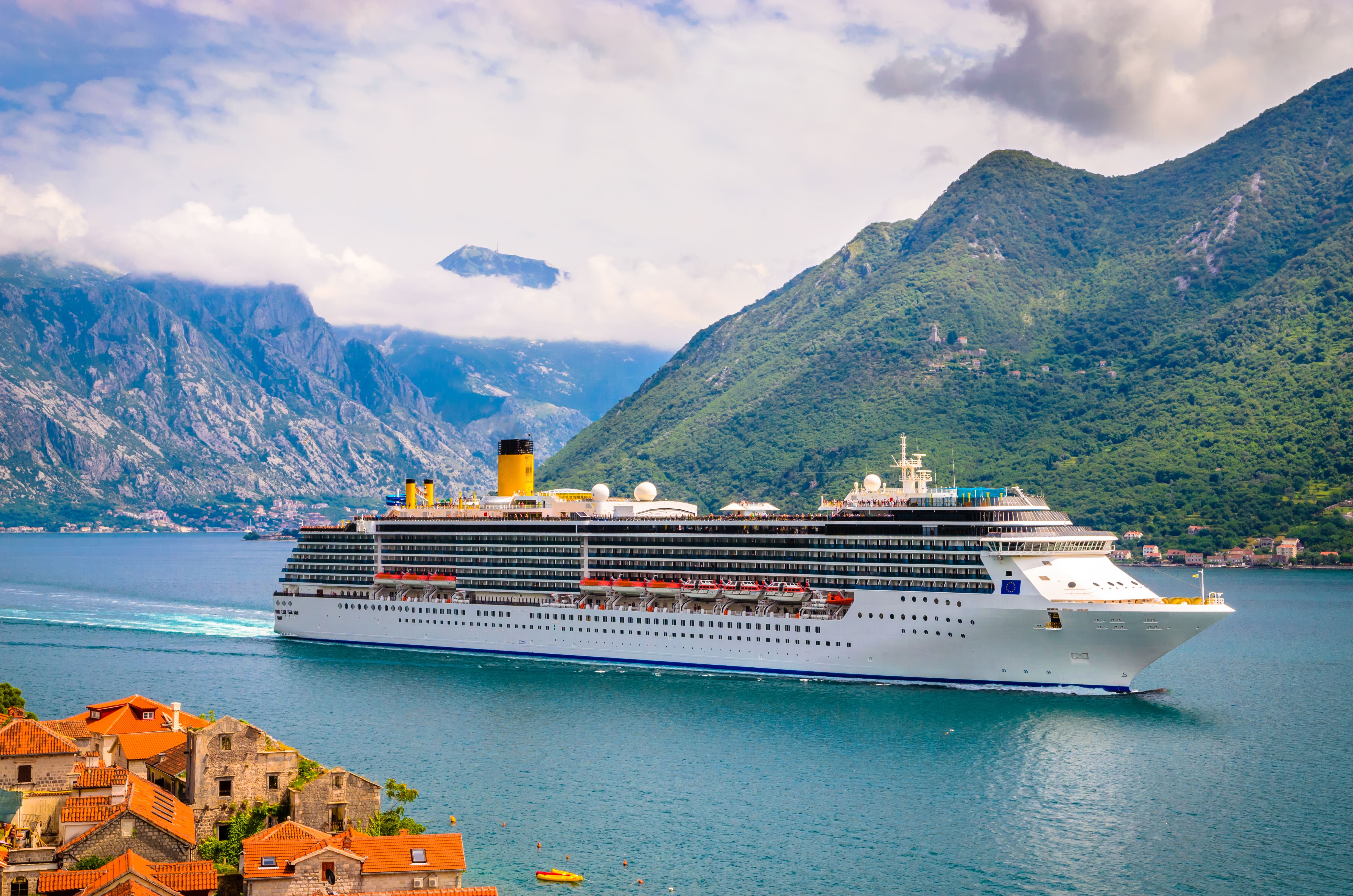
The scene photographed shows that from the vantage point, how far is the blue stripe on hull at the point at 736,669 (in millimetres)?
47719

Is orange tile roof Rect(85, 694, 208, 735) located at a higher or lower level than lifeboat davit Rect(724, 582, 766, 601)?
lower

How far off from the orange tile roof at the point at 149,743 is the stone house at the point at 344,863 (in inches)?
279

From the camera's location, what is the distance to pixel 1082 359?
15162cm

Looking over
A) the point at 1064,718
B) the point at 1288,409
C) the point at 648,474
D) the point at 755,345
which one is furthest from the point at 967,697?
the point at 755,345

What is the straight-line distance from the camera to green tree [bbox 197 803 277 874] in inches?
979

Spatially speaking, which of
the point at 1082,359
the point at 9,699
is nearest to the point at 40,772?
the point at 9,699

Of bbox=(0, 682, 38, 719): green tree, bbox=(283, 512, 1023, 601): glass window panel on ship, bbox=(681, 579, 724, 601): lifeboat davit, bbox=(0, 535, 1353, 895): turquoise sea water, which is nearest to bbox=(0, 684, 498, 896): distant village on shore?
bbox=(0, 535, 1353, 895): turquoise sea water

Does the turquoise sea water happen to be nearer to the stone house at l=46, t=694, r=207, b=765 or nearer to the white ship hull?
the white ship hull

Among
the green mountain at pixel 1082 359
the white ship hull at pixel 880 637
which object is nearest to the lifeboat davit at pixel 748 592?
the white ship hull at pixel 880 637

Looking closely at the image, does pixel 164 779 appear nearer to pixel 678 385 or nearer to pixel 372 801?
pixel 372 801

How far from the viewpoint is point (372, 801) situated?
1094 inches

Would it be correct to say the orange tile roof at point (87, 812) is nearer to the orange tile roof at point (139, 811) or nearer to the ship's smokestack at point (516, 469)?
the orange tile roof at point (139, 811)

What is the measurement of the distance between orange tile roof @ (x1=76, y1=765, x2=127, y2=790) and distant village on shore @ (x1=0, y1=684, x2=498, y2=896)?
0.03m

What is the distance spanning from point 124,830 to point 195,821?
282 cm
